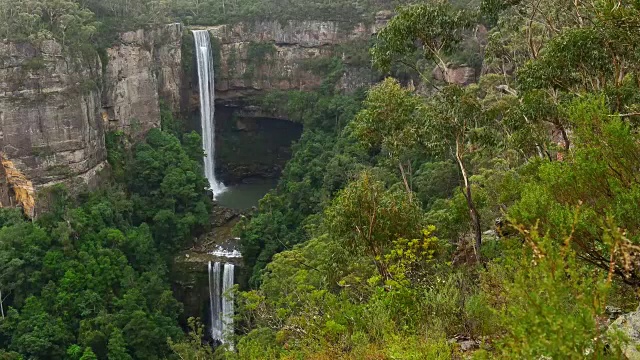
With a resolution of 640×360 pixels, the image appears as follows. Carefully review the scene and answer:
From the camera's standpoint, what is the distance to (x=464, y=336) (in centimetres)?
636

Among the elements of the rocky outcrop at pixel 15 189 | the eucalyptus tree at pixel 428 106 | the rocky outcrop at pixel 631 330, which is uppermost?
the eucalyptus tree at pixel 428 106

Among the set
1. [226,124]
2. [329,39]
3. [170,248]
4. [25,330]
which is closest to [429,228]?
[25,330]

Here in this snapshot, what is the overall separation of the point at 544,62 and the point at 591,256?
3.76 metres

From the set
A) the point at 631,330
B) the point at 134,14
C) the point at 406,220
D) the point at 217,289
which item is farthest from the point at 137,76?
the point at 631,330

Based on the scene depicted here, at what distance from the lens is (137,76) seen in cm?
2627

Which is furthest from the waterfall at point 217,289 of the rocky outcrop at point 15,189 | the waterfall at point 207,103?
the waterfall at point 207,103

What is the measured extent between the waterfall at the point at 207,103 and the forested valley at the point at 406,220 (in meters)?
1.95

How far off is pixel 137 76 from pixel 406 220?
67.3 ft

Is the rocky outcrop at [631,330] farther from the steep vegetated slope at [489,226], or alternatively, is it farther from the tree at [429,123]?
the tree at [429,123]

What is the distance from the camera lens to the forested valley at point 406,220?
15.6 feet

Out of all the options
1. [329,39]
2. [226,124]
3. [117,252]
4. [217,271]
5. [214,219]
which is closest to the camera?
[117,252]

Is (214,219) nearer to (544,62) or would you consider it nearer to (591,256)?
(544,62)

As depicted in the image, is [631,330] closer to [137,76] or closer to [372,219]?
[372,219]

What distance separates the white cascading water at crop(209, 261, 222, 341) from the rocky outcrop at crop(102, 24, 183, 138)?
807 cm
